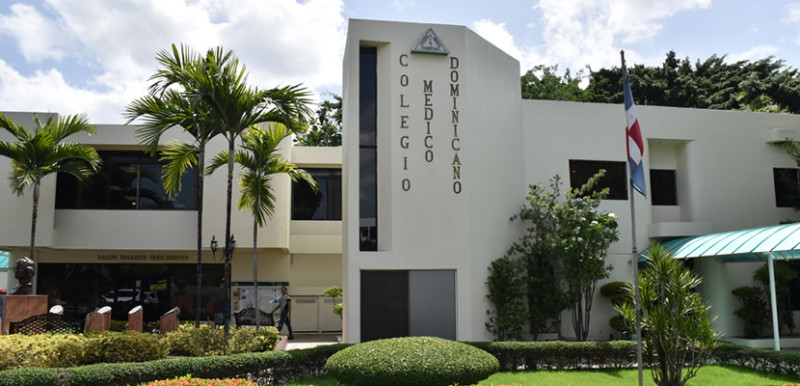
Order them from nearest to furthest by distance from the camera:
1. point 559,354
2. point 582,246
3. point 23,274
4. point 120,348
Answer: point 120,348
point 23,274
point 559,354
point 582,246

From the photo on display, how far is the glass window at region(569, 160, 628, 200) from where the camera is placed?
1711 centimetres

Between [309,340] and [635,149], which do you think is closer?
[635,149]

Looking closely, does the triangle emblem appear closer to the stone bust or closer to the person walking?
the person walking

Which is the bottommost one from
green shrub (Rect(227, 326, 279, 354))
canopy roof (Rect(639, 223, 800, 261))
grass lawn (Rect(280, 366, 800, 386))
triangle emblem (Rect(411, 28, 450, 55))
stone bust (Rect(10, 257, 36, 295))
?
grass lawn (Rect(280, 366, 800, 386))

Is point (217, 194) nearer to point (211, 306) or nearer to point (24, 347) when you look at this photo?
point (211, 306)

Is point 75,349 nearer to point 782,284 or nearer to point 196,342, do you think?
point 196,342

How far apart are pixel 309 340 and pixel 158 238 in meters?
5.47

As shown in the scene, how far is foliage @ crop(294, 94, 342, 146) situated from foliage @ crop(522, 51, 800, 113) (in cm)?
1066

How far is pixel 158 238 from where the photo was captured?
1897cm

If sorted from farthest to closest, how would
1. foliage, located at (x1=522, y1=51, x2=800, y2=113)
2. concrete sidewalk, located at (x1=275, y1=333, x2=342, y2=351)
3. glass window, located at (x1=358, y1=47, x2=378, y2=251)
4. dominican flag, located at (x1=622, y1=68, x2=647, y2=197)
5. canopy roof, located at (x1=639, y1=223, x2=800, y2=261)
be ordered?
foliage, located at (x1=522, y1=51, x2=800, y2=113)
concrete sidewalk, located at (x1=275, y1=333, x2=342, y2=351)
glass window, located at (x1=358, y1=47, x2=378, y2=251)
canopy roof, located at (x1=639, y1=223, x2=800, y2=261)
dominican flag, located at (x1=622, y1=68, x2=647, y2=197)

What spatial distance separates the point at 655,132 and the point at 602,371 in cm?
760

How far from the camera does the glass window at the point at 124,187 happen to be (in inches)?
769

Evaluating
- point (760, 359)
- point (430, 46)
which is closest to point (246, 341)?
point (430, 46)

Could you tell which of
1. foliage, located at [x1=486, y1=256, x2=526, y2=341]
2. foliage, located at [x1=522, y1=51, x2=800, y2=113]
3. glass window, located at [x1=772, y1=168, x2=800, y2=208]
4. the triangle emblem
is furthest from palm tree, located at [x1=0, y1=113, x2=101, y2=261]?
foliage, located at [x1=522, y1=51, x2=800, y2=113]
